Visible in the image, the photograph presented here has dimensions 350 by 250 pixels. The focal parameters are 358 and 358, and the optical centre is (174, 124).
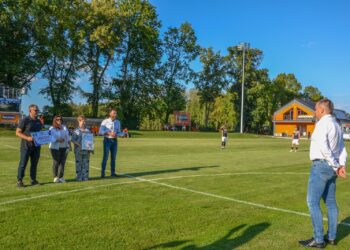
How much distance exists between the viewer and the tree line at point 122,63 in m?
43.2

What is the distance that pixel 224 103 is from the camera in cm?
7706

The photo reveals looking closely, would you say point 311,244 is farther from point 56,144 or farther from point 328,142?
point 56,144

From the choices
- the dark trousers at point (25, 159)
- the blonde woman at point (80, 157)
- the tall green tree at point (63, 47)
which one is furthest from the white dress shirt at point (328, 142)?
the tall green tree at point (63, 47)

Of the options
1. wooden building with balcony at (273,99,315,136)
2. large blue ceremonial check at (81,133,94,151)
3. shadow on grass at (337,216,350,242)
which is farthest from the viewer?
wooden building with balcony at (273,99,315,136)

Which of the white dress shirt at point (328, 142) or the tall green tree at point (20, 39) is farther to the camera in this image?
the tall green tree at point (20, 39)

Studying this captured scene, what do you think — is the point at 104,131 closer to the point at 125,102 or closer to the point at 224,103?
the point at 125,102

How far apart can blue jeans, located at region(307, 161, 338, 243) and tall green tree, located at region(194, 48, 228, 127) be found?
70.4 metres

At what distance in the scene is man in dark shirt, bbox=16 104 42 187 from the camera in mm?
8805

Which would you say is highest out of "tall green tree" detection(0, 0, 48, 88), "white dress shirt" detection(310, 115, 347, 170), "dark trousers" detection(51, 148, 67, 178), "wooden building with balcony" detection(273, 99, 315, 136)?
"tall green tree" detection(0, 0, 48, 88)

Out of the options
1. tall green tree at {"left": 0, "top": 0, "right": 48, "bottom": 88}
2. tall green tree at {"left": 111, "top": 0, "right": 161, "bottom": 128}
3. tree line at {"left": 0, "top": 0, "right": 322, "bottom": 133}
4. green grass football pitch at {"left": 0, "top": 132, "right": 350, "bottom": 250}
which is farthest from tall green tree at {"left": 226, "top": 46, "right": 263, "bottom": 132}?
green grass football pitch at {"left": 0, "top": 132, "right": 350, "bottom": 250}

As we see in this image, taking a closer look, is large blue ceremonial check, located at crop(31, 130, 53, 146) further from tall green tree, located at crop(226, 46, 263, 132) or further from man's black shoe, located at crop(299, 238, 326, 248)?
tall green tree, located at crop(226, 46, 263, 132)

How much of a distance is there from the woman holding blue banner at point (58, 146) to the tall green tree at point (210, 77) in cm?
6631

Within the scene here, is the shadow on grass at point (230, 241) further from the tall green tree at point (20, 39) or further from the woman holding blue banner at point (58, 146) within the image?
the tall green tree at point (20, 39)

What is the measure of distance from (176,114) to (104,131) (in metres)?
60.4
